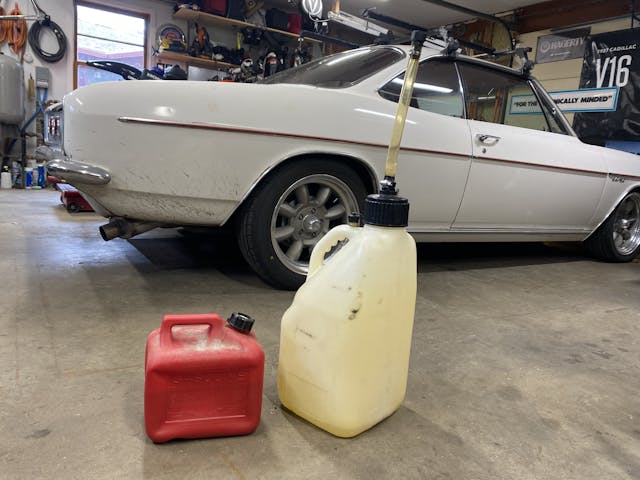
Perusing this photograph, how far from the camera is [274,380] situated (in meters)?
1.40

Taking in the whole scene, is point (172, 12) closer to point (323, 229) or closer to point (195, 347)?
point (323, 229)

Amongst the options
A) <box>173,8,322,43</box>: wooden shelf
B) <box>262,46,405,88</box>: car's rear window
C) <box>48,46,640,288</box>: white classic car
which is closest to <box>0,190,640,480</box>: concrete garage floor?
<box>48,46,640,288</box>: white classic car

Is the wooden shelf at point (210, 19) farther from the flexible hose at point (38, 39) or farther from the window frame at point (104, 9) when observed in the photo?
the flexible hose at point (38, 39)

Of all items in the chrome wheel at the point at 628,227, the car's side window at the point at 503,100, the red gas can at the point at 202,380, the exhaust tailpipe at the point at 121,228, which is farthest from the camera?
the chrome wheel at the point at 628,227

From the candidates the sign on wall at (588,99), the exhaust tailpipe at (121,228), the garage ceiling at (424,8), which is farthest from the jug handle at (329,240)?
the garage ceiling at (424,8)

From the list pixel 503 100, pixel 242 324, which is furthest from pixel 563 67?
pixel 242 324

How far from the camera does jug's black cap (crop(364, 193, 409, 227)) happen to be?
1.08 meters

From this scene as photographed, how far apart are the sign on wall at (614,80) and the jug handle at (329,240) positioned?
22.4 feet

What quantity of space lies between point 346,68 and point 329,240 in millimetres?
1575

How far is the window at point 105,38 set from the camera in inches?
294

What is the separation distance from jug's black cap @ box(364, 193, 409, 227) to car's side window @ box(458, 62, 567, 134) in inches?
72.2

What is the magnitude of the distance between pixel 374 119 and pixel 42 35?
712 cm

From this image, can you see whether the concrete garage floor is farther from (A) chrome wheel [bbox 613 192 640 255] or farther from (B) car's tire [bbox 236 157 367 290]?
(A) chrome wheel [bbox 613 192 640 255]

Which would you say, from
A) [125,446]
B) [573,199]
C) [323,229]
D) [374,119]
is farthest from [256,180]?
[573,199]
